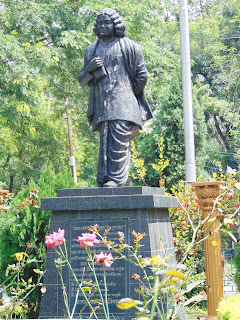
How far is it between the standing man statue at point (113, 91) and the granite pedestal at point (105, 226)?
1.43 ft

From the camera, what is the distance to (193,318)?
25.8ft

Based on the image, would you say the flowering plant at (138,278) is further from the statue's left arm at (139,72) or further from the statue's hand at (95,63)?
the statue's left arm at (139,72)

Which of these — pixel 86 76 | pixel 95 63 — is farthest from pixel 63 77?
pixel 95 63

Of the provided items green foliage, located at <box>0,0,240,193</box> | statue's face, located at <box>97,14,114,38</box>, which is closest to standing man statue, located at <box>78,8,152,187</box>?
statue's face, located at <box>97,14,114,38</box>

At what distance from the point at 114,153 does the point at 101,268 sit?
4.79 ft

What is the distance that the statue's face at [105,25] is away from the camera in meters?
6.75

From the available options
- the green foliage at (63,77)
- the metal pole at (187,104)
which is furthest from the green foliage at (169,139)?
the metal pole at (187,104)

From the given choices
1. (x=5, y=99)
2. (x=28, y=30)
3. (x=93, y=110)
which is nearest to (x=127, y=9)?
(x=28, y=30)

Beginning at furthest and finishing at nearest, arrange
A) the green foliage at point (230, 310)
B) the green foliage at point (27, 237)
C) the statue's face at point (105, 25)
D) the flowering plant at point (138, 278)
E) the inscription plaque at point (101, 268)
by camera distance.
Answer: the green foliage at point (27, 237) < the statue's face at point (105, 25) < the inscription plaque at point (101, 268) < the green foliage at point (230, 310) < the flowering plant at point (138, 278)

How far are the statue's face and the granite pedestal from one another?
2.07 m

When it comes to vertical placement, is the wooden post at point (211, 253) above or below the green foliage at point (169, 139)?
below

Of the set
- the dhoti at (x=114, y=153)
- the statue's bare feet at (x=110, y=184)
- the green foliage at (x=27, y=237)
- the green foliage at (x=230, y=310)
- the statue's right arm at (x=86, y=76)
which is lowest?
the green foliage at (x=230, y=310)

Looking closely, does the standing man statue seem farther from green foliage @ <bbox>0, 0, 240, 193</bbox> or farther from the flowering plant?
the flowering plant

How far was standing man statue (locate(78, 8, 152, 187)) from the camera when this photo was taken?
658cm
